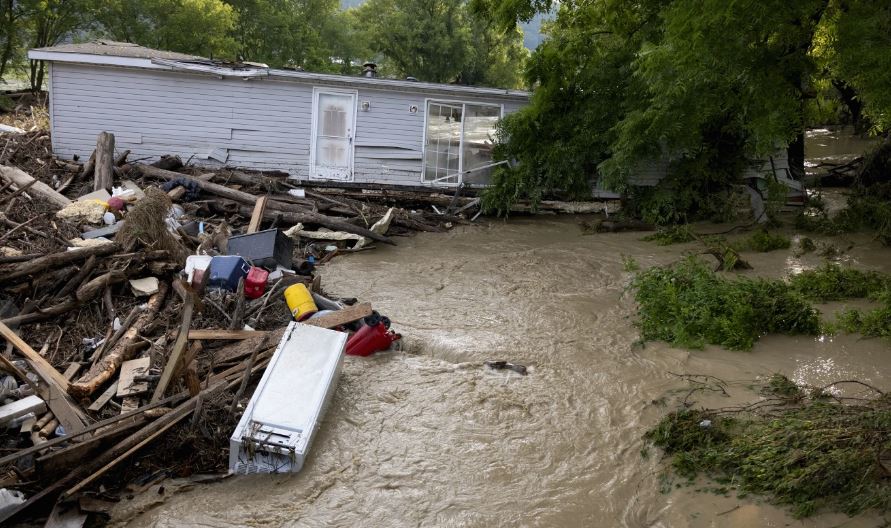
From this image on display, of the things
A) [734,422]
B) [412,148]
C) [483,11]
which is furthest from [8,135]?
[734,422]

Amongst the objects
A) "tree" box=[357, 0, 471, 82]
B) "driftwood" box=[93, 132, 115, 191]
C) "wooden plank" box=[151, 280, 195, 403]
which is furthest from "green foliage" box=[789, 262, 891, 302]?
"tree" box=[357, 0, 471, 82]

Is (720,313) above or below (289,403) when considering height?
above

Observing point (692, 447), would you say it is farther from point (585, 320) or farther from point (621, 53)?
point (621, 53)

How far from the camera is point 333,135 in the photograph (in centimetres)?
1684

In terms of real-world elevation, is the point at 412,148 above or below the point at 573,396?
above

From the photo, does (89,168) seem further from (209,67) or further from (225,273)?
(225,273)

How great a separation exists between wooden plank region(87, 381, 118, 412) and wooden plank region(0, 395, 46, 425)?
444 mm

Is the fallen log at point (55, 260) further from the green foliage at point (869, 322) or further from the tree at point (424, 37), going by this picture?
the tree at point (424, 37)

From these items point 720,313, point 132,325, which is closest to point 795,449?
point 720,313

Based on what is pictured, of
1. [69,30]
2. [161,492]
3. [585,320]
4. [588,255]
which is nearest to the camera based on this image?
[161,492]

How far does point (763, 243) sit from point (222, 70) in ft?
40.0

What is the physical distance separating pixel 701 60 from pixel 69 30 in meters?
26.9

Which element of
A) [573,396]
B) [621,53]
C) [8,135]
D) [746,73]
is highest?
[621,53]

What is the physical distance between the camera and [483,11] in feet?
50.4
